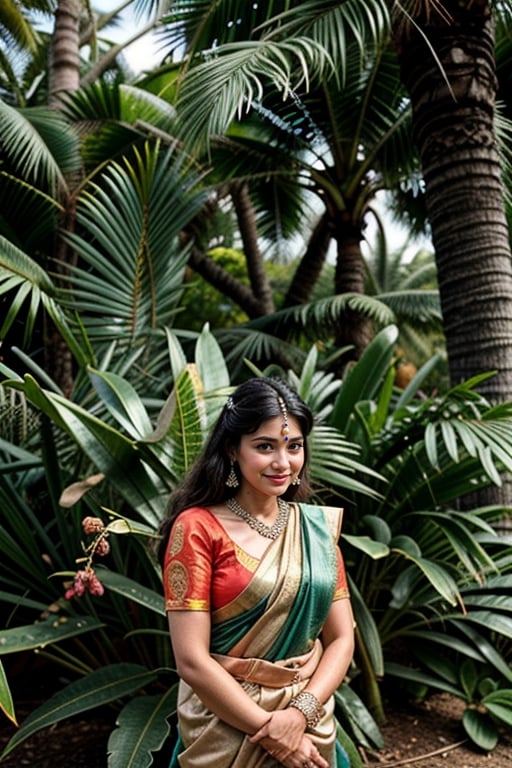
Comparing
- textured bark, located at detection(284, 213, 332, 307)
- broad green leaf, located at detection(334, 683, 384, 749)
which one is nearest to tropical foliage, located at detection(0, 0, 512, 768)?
broad green leaf, located at detection(334, 683, 384, 749)

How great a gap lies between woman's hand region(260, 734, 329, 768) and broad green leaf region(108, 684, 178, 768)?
0.99 metres

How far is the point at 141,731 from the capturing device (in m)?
2.59

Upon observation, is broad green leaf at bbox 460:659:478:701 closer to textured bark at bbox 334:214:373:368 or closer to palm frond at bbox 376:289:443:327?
textured bark at bbox 334:214:373:368

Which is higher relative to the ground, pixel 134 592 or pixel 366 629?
pixel 134 592

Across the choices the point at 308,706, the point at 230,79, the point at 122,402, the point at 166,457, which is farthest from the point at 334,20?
the point at 308,706

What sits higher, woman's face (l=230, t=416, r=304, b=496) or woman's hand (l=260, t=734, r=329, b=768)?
woman's face (l=230, t=416, r=304, b=496)

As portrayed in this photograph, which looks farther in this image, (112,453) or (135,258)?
(135,258)

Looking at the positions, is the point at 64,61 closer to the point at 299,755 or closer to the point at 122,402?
the point at 122,402

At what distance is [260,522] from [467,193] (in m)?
2.71

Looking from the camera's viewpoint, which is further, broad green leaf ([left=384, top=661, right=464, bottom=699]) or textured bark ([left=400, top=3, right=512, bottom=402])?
textured bark ([left=400, top=3, right=512, bottom=402])

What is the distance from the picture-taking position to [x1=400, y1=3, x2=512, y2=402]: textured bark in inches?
149

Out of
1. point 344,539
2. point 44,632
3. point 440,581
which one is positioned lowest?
point 44,632

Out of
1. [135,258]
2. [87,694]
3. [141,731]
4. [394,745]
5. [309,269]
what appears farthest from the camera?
[309,269]

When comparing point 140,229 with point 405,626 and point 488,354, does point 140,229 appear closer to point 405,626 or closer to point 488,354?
point 488,354
